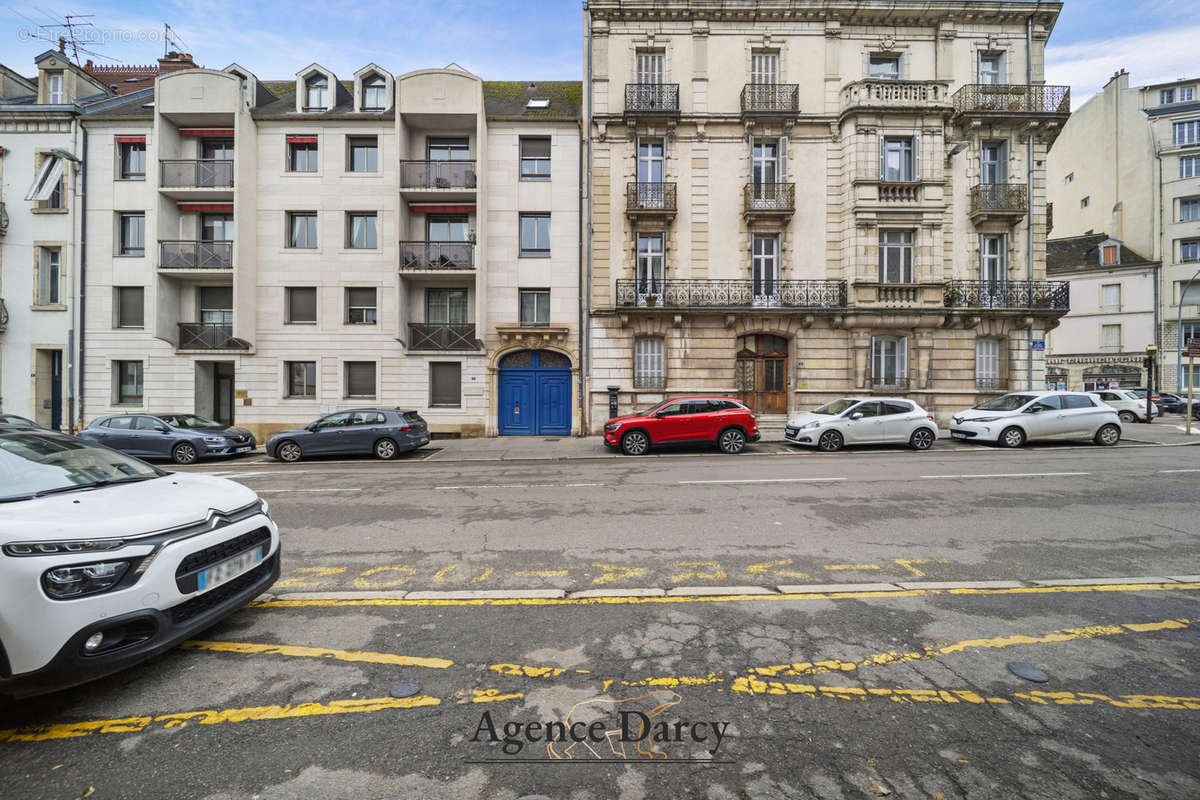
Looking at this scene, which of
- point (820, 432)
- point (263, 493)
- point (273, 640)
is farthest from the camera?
point (820, 432)

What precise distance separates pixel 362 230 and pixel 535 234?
21.2 ft

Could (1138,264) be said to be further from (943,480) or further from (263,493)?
(263,493)

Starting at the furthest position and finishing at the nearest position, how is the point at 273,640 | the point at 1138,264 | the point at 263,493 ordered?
1. the point at 1138,264
2. the point at 263,493
3. the point at 273,640

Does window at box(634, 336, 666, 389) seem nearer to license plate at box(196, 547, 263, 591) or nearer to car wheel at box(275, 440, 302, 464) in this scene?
car wheel at box(275, 440, 302, 464)

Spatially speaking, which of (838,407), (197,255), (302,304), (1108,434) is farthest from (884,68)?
(197,255)

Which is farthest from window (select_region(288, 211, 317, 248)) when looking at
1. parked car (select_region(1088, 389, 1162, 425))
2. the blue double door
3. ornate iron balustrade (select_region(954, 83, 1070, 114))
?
parked car (select_region(1088, 389, 1162, 425))

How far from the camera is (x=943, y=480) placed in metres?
9.16

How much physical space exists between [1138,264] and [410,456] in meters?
49.3

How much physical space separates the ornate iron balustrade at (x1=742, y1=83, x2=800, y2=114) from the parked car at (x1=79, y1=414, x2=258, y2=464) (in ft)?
66.7

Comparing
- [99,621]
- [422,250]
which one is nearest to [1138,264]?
[422,250]

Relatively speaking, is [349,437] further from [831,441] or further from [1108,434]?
[1108,434]

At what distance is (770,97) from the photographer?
18.3m

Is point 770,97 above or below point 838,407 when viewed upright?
above

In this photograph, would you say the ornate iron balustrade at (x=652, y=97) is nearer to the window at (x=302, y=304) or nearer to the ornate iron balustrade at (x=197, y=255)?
the window at (x=302, y=304)
